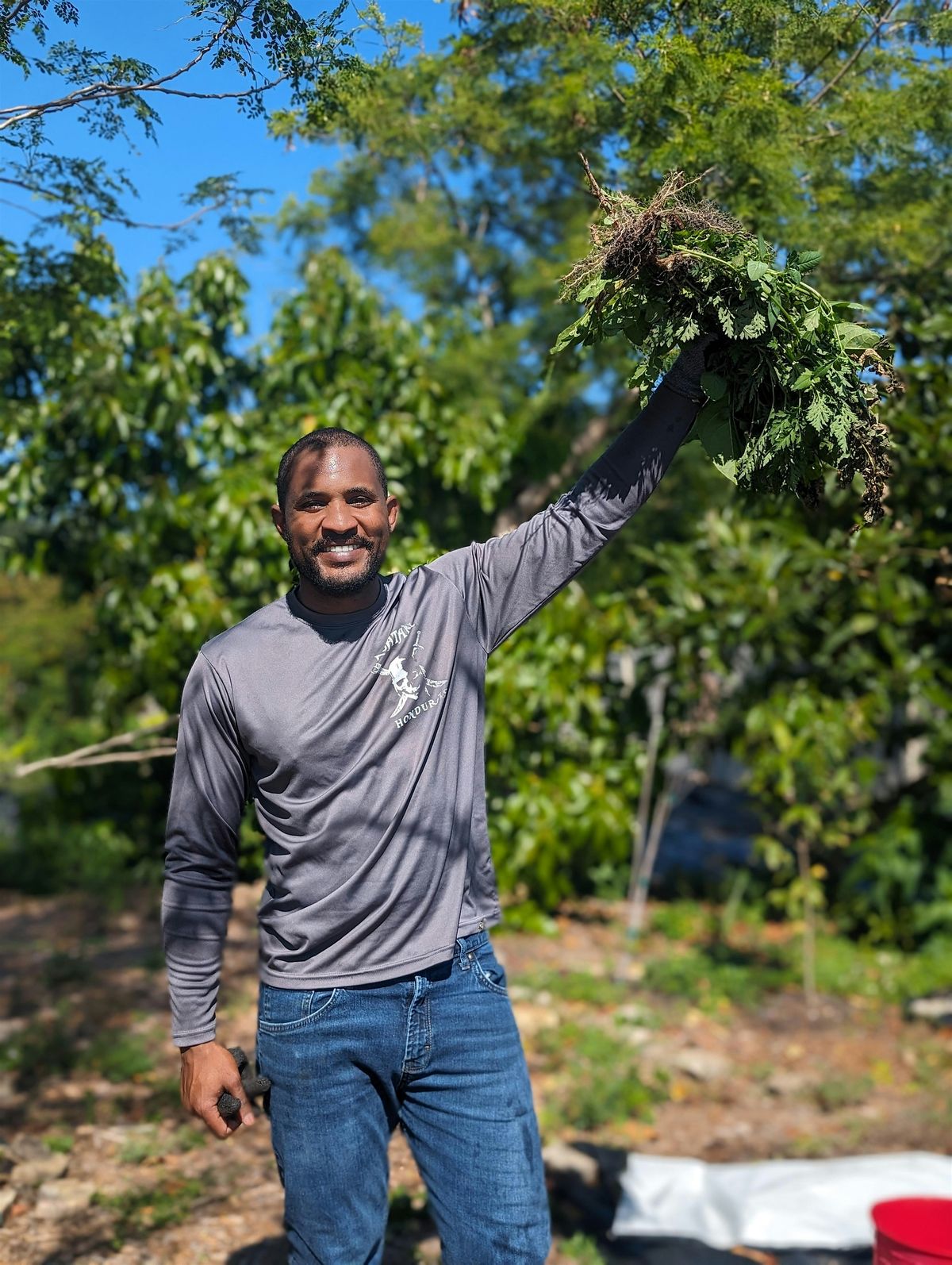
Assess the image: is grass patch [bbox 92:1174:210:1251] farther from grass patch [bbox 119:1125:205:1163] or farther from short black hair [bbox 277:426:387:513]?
short black hair [bbox 277:426:387:513]

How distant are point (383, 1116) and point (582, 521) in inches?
44.4

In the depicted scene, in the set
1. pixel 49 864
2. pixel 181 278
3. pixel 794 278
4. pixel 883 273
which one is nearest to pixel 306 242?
pixel 181 278

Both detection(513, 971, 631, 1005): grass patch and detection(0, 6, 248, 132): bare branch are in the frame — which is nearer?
detection(0, 6, 248, 132): bare branch

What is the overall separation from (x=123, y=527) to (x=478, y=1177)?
4.92 metres

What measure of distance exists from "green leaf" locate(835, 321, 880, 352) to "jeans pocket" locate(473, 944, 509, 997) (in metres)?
1.26

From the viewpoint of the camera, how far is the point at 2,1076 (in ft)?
14.3

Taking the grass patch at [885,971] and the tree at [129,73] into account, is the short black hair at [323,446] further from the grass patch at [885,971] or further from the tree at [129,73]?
the grass patch at [885,971]

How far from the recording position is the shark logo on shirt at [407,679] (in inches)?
86.0

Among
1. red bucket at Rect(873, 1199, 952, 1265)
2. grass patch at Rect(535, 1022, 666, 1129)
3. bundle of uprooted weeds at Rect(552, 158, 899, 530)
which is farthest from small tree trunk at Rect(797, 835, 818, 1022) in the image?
bundle of uprooted weeds at Rect(552, 158, 899, 530)

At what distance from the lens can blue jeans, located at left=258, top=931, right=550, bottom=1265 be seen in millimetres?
2070

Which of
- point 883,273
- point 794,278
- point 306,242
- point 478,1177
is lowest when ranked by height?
point 478,1177

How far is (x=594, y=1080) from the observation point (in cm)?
472

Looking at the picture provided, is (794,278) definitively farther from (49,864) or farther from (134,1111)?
(49,864)

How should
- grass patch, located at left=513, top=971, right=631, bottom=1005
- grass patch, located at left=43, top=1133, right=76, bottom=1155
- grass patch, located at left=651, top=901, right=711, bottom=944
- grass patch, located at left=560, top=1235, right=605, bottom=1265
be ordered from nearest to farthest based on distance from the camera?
1. grass patch, located at left=560, top=1235, right=605, bottom=1265
2. grass patch, located at left=43, top=1133, right=76, bottom=1155
3. grass patch, located at left=513, top=971, right=631, bottom=1005
4. grass patch, located at left=651, top=901, right=711, bottom=944
